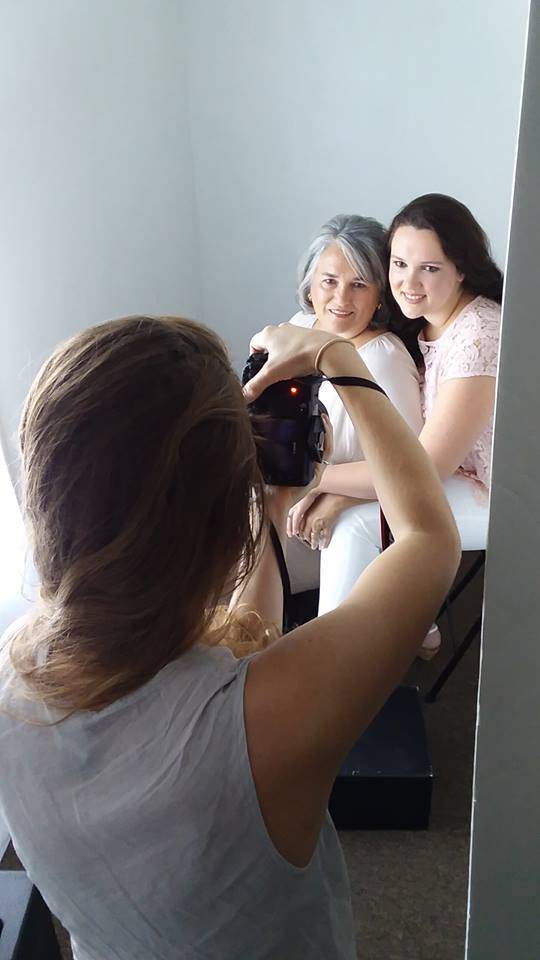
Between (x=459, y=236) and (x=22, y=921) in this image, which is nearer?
(x=22, y=921)

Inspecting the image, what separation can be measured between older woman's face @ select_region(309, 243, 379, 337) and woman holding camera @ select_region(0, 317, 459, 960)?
1.28 meters

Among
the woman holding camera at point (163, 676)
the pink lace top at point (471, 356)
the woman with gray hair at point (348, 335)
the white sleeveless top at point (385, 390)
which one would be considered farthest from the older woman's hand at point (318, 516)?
the woman holding camera at point (163, 676)

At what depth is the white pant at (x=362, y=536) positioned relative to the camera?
1405mm

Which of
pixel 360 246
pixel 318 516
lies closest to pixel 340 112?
pixel 360 246

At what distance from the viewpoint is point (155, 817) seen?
494 mm

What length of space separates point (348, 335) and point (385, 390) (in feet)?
0.76

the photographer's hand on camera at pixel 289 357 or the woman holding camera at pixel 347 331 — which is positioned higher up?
the photographer's hand on camera at pixel 289 357

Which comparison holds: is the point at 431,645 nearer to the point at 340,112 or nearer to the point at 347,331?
the point at 347,331

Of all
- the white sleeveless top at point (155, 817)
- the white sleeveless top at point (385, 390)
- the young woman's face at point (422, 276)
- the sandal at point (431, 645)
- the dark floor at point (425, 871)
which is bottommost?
the dark floor at point (425, 871)

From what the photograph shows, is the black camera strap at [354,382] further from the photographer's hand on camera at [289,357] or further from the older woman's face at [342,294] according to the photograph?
the older woman's face at [342,294]

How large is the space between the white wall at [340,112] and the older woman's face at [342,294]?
0.64 meters

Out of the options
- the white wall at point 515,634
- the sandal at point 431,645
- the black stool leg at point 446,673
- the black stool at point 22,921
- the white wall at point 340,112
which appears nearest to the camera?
the white wall at point 515,634

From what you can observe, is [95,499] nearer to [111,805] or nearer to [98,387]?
[98,387]

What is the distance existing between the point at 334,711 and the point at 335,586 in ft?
2.95
